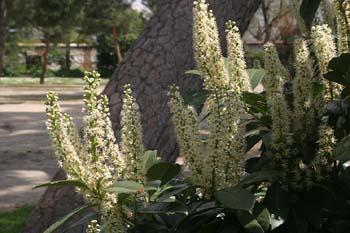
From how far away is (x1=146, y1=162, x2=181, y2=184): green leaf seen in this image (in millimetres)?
1748

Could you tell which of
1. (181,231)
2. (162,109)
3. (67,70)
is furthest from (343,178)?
(67,70)

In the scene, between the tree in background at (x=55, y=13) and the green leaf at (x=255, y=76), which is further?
the tree in background at (x=55, y=13)

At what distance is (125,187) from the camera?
1.51 meters

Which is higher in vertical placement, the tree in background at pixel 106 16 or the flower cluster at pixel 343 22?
the tree in background at pixel 106 16

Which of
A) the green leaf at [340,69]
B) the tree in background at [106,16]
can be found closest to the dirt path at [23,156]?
the green leaf at [340,69]

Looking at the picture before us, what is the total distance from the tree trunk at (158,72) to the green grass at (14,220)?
182cm

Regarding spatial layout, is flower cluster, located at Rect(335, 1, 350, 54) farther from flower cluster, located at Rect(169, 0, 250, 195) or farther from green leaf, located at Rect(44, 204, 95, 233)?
green leaf, located at Rect(44, 204, 95, 233)

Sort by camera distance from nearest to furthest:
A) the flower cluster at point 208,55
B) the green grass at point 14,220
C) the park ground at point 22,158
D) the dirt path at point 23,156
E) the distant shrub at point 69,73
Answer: the flower cluster at point 208,55 → the green grass at point 14,220 → the park ground at point 22,158 → the dirt path at point 23,156 → the distant shrub at point 69,73

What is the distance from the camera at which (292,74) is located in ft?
7.10

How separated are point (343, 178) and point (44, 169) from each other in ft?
30.0

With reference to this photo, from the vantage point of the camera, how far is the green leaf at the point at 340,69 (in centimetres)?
165

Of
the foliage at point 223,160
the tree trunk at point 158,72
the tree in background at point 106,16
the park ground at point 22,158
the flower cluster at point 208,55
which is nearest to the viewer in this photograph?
the foliage at point 223,160

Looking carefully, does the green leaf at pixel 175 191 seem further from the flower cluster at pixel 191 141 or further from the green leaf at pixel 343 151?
the green leaf at pixel 343 151

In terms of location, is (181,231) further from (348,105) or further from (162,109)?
(162,109)
